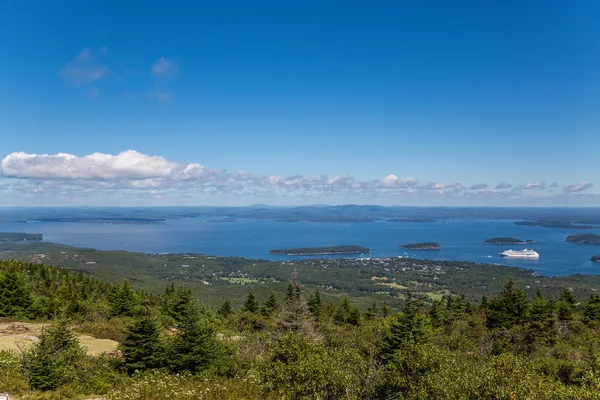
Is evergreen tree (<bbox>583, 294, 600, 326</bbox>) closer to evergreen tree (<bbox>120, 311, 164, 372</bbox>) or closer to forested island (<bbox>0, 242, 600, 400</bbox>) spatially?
forested island (<bbox>0, 242, 600, 400</bbox>)

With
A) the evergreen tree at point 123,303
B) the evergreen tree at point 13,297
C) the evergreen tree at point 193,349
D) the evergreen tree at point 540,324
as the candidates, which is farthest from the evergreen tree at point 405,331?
the evergreen tree at point 13,297

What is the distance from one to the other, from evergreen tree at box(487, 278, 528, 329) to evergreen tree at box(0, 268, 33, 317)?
47.1 meters

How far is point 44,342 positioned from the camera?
50.5ft

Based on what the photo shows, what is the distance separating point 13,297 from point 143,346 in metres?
22.7

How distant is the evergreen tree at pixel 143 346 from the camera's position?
57.8ft

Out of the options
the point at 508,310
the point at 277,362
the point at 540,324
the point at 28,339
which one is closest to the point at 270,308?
the point at 508,310

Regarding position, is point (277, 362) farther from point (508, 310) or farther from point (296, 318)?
point (508, 310)

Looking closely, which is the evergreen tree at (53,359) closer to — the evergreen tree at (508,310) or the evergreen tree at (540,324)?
the evergreen tree at (540,324)

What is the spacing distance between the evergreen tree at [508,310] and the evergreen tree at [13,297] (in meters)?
47.1

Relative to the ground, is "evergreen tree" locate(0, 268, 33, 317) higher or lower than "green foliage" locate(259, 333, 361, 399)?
lower

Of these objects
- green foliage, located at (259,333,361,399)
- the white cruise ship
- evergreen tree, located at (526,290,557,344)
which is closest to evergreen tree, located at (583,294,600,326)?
evergreen tree, located at (526,290,557,344)

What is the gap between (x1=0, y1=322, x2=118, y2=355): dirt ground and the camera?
2021 cm

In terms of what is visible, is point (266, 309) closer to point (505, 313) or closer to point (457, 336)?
point (457, 336)

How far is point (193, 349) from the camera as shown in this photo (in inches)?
698
